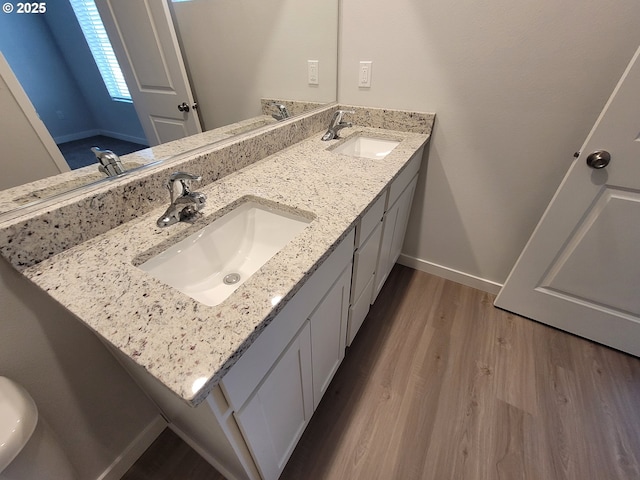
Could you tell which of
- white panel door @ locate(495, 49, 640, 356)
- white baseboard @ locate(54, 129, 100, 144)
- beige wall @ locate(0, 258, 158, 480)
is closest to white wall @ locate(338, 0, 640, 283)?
white panel door @ locate(495, 49, 640, 356)

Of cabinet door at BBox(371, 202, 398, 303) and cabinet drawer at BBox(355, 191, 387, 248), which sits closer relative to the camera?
cabinet drawer at BBox(355, 191, 387, 248)

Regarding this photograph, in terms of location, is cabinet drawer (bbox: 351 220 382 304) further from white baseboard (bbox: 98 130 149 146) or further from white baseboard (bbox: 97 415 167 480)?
white baseboard (bbox: 97 415 167 480)

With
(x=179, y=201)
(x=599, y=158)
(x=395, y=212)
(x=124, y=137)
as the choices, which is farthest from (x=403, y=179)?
(x=124, y=137)

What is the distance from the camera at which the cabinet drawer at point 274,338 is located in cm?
51

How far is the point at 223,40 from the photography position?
979mm

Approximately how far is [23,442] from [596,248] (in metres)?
1.98

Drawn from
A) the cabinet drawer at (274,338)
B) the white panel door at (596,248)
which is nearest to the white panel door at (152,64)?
the cabinet drawer at (274,338)

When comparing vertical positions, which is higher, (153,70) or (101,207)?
(153,70)

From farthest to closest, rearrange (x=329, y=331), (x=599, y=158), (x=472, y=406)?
(x=472, y=406)
(x=599, y=158)
(x=329, y=331)

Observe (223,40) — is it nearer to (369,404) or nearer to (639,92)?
(639,92)

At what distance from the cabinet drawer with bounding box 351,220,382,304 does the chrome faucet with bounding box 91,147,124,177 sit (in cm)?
74

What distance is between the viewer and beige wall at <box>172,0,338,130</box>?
904mm

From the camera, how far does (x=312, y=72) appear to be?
1.40 metres

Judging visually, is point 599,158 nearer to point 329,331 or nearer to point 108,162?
point 329,331
